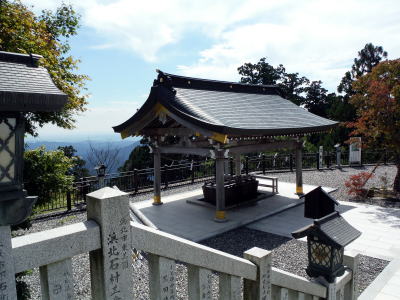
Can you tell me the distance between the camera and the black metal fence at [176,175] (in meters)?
11.8

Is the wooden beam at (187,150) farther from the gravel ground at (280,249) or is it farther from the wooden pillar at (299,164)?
the wooden pillar at (299,164)

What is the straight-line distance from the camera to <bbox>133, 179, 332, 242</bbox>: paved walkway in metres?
8.65

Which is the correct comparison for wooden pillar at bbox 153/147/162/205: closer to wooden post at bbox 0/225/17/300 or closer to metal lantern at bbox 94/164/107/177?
metal lantern at bbox 94/164/107/177

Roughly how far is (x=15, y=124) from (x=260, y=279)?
83.9 inches

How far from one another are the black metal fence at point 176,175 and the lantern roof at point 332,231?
6931 mm

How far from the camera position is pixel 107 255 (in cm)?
150

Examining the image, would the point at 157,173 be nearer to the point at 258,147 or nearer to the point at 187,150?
the point at 187,150

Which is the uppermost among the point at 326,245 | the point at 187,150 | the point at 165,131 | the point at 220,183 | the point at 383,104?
the point at 383,104

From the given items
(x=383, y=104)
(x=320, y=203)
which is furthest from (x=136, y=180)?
(x=320, y=203)

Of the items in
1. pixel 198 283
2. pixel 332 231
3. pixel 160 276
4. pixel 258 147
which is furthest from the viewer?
pixel 258 147

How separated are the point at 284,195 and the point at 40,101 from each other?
12.1 meters

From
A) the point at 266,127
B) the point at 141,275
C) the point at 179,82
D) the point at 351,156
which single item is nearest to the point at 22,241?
the point at 141,275

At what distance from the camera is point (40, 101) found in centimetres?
132

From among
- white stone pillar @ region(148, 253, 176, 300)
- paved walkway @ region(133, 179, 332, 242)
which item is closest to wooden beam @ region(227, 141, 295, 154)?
paved walkway @ region(133, 179, 332, 242)
